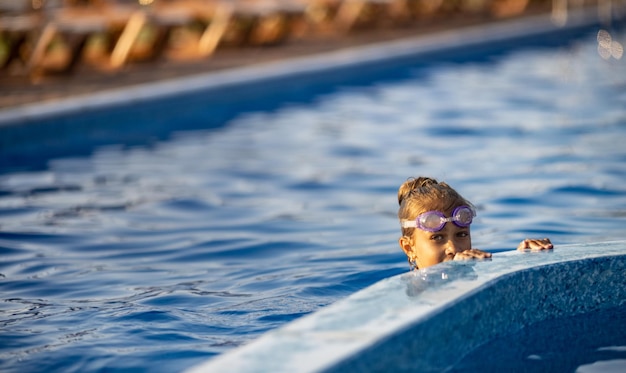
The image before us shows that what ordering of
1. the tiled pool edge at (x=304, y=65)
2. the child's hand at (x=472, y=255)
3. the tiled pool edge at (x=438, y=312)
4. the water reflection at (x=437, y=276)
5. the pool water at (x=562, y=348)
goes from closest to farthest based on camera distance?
the tiled pool edge at (x=438, y=312)
the water reflection at (x=437, y=276)
the pool water at (x=562, y=348)
the child's hand at (x=472, y=255)
the tiled pool edge at (x=304, y=65)

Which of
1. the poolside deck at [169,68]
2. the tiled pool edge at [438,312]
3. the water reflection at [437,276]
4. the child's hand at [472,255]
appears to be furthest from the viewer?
the poolside deck at [169,68]

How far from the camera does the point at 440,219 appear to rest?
3768 mm

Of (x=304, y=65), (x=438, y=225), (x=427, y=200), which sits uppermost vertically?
(x=304, y=65)

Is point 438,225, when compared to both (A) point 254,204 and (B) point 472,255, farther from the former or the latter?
(A) point 254,204

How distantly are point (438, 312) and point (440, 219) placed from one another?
3.09ft

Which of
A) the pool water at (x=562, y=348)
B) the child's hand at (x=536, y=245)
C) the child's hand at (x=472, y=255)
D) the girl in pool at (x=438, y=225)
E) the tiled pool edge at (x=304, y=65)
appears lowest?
the pool water at (x=562, y=348)

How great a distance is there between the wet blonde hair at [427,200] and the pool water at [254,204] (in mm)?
731

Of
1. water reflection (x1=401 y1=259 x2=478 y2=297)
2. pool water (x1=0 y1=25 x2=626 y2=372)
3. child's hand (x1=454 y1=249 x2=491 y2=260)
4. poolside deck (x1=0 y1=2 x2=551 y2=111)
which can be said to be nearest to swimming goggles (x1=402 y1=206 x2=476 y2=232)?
child's hand (x1=454 y1=249 x2=491 y2=260)

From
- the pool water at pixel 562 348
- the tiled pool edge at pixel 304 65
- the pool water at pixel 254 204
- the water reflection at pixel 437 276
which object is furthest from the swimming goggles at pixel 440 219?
the tiled pool edge at pixel 304 65

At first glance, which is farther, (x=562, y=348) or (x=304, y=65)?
(x=304, y=65)

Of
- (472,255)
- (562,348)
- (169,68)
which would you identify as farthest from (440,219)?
(169,68)

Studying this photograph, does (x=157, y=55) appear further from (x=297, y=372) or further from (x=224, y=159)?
(x=297, y=372)

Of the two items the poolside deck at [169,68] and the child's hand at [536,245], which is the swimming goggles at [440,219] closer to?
the child's hand at [536,245]

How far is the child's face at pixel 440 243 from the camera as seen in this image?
12.5 ft
